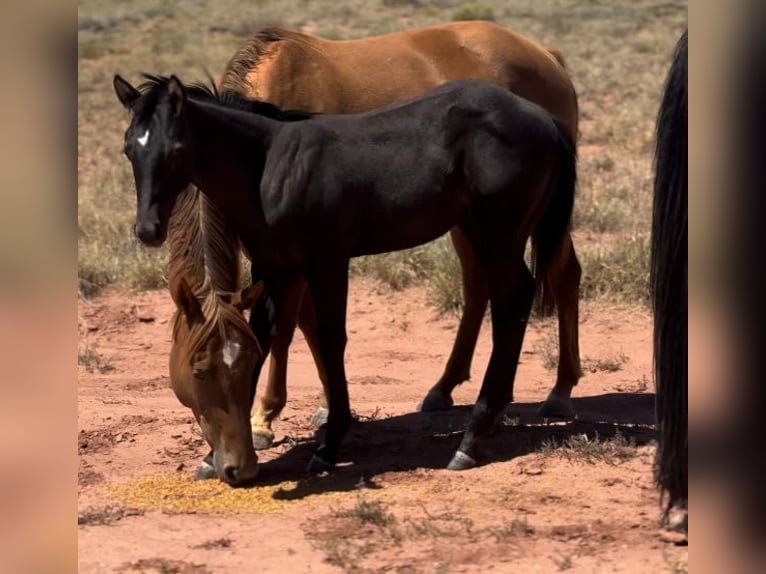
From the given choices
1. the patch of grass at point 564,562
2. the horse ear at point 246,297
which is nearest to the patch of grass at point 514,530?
the patch of grass at point 564,562

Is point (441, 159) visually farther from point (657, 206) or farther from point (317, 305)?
point (657, 206)

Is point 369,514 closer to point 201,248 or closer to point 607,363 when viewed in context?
point 201,248

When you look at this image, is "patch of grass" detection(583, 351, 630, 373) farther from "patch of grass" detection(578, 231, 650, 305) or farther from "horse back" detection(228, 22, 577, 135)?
"horse back" detection(228, 22, 577, 135)

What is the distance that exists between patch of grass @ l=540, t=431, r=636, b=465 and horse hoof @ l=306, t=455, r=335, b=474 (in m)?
1.00

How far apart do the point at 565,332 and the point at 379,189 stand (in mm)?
1842

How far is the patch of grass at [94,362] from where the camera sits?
792cm

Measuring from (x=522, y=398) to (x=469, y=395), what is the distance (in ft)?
1.09

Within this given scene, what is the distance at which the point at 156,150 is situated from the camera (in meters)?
4.86

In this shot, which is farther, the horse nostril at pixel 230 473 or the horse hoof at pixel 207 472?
the horse hoof at pixel 207 472

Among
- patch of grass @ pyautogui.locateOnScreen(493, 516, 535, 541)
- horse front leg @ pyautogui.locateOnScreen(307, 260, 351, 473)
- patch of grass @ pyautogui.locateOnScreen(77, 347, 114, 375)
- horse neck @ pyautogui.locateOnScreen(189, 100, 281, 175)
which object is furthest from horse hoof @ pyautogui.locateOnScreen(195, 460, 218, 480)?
patch of grass @ pyautogui.locateOnScreen(77, 347, 114, 375)

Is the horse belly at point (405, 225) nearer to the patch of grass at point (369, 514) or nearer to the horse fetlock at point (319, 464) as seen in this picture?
the horse fetlock at point (319, 464)

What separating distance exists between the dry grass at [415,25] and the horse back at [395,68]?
0.45 meters

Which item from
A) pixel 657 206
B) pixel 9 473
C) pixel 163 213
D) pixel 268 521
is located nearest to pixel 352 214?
pixel 163 213

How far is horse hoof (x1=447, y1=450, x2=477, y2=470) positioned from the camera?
5.52 m
